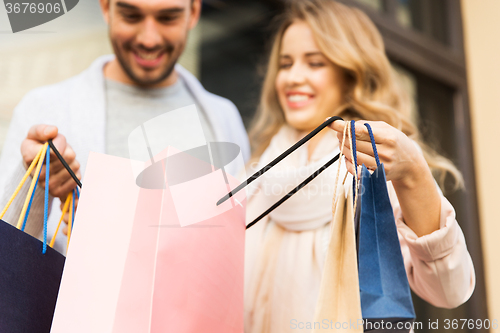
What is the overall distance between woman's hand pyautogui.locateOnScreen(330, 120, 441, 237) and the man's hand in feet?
1.25

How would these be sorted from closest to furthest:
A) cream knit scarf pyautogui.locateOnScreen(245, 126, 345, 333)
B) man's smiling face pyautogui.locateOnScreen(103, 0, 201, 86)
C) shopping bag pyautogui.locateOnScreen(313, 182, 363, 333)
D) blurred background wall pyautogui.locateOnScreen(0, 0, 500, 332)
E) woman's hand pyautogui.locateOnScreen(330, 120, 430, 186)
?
shopping bag pyautogui.locateOnScreen(313, 182, 363, 333)
woman's hand pyautogui.locateOnScreen(330, 120, 430, 186)
cream knit scarf pyautogui.locateOnScreen(245, 126, 345, 333)
man's smiling face pyautogui.locateOnScreen(103, 0, 201, 86)
blurred background wall pyautogui.locateOnScreen(0, 0, 500, 332)

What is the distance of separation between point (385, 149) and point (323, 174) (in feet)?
0.98

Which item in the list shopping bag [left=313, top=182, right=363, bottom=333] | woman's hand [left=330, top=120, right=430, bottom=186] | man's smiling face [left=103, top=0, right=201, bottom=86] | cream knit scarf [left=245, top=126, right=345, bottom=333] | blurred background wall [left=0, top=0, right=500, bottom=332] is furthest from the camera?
blurred background wall [left=0, top=0, right=500, bottom=332]

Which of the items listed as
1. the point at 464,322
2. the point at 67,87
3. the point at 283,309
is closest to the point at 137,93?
the point at 67,87

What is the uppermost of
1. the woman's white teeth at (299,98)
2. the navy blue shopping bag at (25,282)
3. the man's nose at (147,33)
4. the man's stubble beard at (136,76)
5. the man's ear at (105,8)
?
the man's ear at (105,8)

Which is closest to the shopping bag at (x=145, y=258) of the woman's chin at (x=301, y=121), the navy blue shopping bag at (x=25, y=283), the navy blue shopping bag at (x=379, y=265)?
the navy blue shopping bag at (x=25, y=283)

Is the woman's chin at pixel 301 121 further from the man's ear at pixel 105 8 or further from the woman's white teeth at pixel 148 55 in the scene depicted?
the man's ear at pixel 105 8

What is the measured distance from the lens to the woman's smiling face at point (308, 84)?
91 centimetres

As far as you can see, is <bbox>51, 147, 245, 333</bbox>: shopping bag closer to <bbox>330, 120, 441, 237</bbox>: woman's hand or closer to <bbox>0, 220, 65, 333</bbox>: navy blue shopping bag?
<bbox>0, 220, 65, 333</bbox>: navy blue shopping bag

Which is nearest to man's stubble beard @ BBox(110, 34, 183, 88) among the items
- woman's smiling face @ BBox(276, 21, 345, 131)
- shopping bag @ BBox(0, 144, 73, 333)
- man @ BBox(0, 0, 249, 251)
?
man @ BBox(0, 0, 249, 251)

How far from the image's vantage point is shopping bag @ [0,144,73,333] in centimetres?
49

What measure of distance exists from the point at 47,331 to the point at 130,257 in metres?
0.15

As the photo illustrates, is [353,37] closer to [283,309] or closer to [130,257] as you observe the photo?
[283,309]

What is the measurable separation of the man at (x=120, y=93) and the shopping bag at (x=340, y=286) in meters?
0.48
